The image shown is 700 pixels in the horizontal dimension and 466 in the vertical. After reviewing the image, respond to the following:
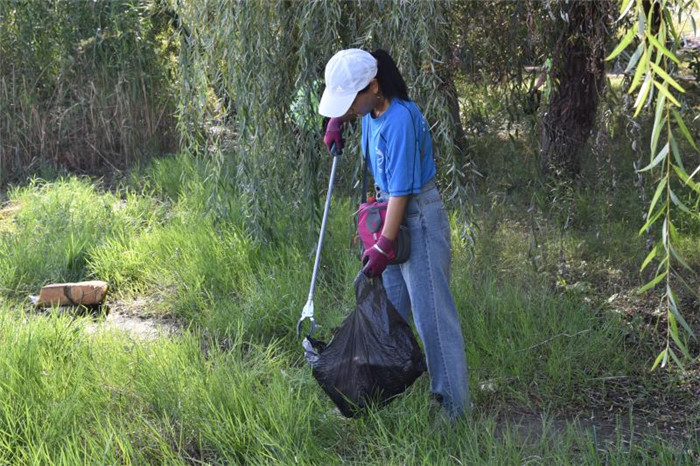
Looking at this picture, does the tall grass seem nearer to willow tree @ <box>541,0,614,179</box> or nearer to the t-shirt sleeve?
willow tree @ <box>541,0,614,179</box>

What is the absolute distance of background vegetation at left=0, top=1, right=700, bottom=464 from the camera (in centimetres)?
378

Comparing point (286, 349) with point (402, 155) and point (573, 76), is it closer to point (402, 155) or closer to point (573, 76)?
point (402, 155)

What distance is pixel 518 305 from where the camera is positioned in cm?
496

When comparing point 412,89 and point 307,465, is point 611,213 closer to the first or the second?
point 412,89

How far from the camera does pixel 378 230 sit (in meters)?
3.63

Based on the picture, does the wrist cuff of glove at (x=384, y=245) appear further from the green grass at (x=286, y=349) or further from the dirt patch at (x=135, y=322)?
the dirt patch at (x=135, y=322)

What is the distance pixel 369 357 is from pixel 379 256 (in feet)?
1.36

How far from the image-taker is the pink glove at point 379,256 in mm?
3516

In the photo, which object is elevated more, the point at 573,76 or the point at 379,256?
the point at 573,76

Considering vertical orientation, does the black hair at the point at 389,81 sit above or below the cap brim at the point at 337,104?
above

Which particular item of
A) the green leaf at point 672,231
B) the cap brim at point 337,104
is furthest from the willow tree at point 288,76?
the green leaf at point 672,231

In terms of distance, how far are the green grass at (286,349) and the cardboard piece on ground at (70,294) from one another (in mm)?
194

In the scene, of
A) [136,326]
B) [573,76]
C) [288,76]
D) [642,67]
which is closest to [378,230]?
[642,67]

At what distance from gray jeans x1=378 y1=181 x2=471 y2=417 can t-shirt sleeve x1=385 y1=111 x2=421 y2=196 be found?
0.17 m
